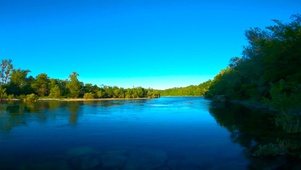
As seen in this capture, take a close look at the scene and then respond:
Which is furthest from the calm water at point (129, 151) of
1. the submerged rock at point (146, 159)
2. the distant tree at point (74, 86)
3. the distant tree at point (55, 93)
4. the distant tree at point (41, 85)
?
the distant tree at point (74, 86)

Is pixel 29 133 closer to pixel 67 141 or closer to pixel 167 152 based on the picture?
pixel 67 141

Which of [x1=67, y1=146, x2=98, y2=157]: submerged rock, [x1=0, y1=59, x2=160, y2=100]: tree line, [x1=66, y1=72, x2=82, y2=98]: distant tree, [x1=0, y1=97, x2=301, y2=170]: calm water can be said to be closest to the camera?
[x1=0, y1=97, x2=301, y2=170]: calm water

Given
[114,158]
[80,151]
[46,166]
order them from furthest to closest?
[80,151], [114,158], [46,166]

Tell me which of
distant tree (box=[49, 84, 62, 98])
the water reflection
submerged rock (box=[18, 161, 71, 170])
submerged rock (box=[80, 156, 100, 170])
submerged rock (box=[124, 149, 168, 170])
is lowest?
submerged rock (box=[124, 149, 168, 170])

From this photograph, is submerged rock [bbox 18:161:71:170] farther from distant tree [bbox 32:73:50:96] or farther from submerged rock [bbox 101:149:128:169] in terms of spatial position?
distant tree [bbox 32:73:50:96]

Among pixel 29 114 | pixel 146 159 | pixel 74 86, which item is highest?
pixel 74 86

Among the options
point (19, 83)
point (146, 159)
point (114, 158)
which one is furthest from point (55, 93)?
point (146, 159)

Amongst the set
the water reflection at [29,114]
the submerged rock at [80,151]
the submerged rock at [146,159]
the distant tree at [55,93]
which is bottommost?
the submerged rock at [146,159]

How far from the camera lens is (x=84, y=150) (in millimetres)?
12789

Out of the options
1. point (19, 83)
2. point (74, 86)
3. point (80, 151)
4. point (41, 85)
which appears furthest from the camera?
point (74, 86)

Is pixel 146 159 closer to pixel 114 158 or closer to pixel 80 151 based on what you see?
pixel 114 158

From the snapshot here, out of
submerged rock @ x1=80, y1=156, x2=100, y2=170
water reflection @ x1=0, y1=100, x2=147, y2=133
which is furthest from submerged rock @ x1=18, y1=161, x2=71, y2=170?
water reflection @ x1=0, y1=100, x2=147, y2=133

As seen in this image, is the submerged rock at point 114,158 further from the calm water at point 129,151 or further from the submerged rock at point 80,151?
the submerged rock at point 80,151

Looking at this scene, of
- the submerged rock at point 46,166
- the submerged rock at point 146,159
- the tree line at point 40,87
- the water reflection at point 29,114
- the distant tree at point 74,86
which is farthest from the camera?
the distant tree at point 74,86
